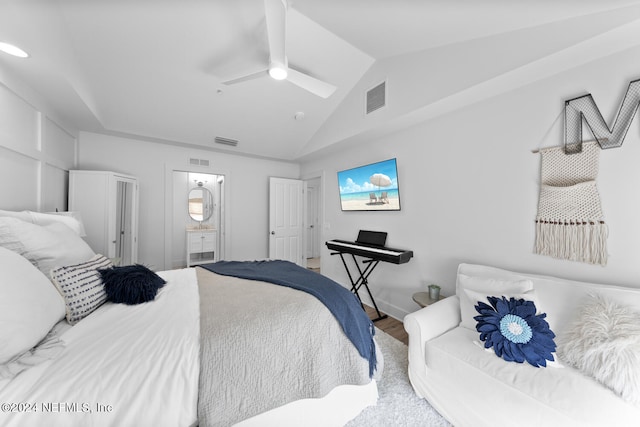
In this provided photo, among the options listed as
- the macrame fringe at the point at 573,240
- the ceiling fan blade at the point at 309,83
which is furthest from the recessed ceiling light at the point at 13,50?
the macrame fringe at the point at 573,240

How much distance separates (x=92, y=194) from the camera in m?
2.89

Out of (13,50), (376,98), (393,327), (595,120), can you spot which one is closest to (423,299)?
(393,327)

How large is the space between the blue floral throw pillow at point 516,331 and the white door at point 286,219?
3631 mm

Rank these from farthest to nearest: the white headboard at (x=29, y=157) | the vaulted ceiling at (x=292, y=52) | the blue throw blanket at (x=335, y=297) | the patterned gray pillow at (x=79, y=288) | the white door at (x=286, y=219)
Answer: the white door at (x=286, y=219) → the white headboard at (x=29, y=157) → the vaulted ceiling at (x=292, y=52) → the blue throw blanket at (x=335, y=297) → the patterned gray pillow at (x=79, y=288)

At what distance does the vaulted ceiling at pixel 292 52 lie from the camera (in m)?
1.58

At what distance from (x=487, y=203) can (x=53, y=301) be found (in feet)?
9.97

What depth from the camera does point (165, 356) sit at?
983mm

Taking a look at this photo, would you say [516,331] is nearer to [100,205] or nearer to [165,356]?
[165,356]

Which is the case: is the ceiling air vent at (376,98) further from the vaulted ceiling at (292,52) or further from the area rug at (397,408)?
the area rug at (397,408)

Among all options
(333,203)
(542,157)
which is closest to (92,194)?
(333,203)

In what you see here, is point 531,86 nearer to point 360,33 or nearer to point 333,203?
point 360,33

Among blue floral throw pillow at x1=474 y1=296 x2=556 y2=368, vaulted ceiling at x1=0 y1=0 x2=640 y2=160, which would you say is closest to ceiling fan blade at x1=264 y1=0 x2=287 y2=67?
vaulted ceiling at x1=0 y1=0 x2=640 y2=160

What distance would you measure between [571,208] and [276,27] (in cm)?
254

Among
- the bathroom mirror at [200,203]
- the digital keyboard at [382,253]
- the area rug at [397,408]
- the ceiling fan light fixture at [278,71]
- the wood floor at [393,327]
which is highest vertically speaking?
the ceiling fan light fixture at [278,71]
